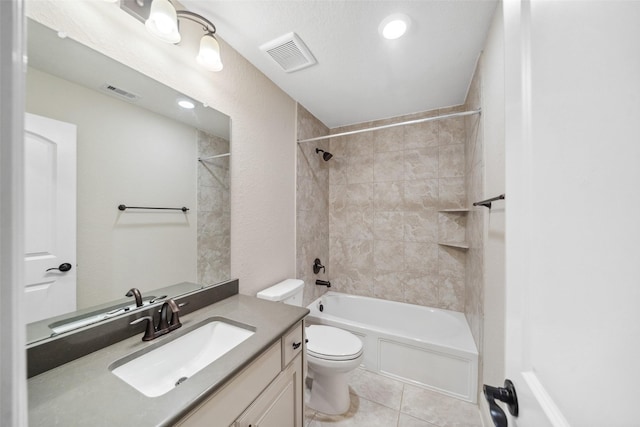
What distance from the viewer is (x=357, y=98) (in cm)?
214

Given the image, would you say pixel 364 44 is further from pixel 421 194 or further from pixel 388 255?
pixel 388 255

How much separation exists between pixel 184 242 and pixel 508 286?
54.3 inches

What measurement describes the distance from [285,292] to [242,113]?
4.41 ft

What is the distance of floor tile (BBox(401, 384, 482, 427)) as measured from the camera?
1518mm

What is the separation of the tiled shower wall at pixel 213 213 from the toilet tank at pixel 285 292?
0.35 meters

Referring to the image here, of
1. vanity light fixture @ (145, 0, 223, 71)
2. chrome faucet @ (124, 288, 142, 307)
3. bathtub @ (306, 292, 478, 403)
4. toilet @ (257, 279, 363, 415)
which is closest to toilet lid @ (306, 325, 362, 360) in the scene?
toilet @ (257, 279, 363, 415)

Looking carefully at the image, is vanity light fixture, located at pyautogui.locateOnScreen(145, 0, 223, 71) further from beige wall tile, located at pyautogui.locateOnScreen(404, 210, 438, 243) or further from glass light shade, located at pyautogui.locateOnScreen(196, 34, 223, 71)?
beige wall tile, located at pyautogui.locateOnScreen(404, 210, 438, 243)

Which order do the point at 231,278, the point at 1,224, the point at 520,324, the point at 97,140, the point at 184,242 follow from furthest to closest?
the point at 231,278 < the point at 184,242 < the point at 97,140 < the point at 520,324 < the point at 1,224

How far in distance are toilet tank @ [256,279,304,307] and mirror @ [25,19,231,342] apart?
0.42 m

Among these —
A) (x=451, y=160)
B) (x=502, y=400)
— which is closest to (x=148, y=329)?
(x=502, y=400)

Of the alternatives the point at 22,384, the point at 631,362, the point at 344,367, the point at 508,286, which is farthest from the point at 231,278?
the point at 631,362

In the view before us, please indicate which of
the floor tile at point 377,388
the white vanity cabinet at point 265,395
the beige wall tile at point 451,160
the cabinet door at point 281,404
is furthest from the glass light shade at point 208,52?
the floor tile at point 377,388

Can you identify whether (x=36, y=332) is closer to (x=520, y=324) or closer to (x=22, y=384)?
(x=22, y=384)

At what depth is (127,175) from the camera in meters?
0.98
